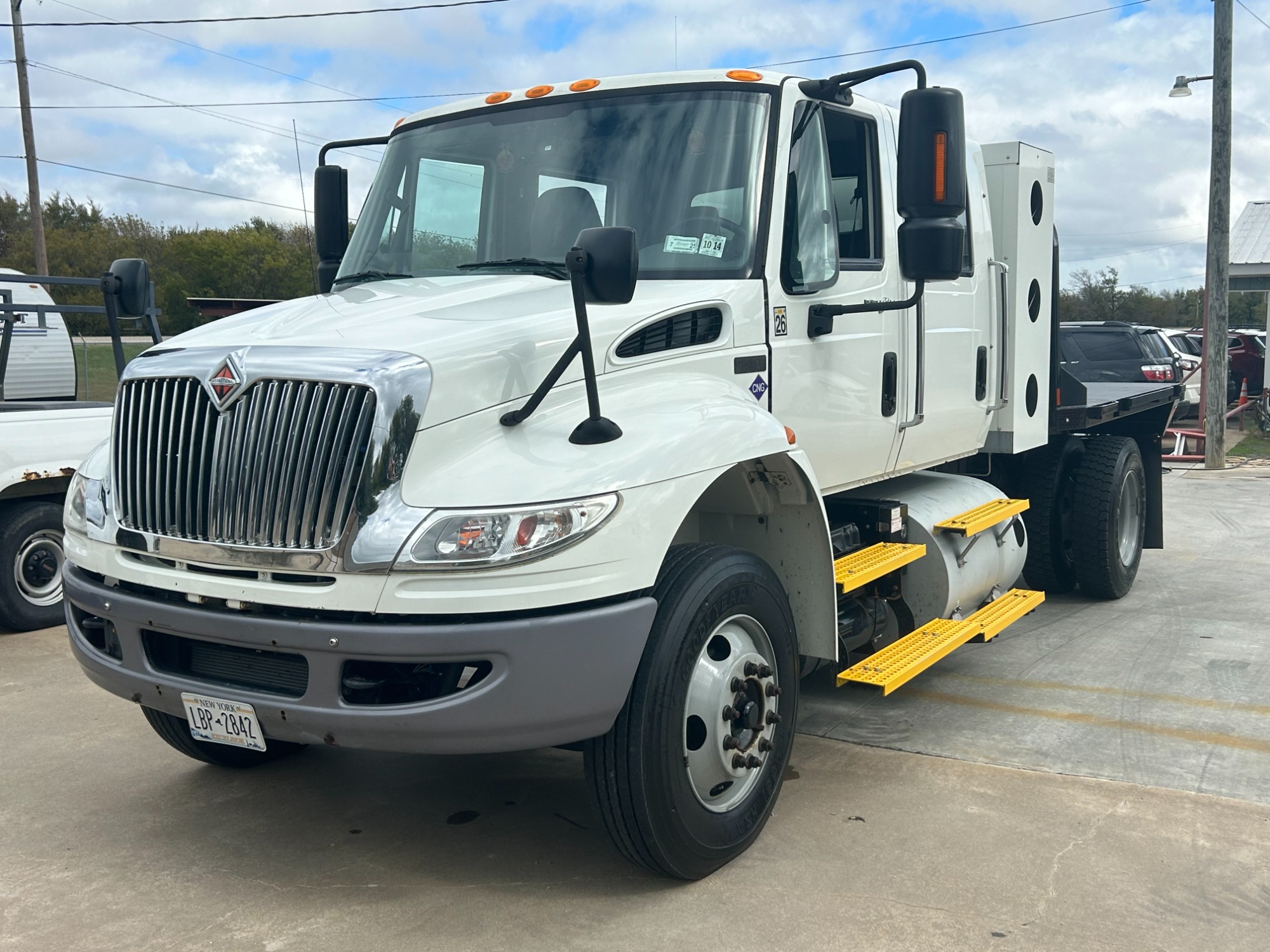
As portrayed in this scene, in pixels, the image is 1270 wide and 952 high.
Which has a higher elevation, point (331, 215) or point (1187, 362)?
point (331, 215)

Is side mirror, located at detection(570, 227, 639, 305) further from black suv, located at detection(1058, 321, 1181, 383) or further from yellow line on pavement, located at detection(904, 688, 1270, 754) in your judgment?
black suv, located at detection(1058, 321, 1181, 383)

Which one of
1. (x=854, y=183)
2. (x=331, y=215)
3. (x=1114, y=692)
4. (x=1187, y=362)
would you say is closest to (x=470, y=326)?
(x=854, y=183)

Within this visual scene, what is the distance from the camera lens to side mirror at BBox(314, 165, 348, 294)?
5.62 m

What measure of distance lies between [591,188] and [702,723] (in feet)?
6.42

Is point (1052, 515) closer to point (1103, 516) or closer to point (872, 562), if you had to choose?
point (1103, 516)

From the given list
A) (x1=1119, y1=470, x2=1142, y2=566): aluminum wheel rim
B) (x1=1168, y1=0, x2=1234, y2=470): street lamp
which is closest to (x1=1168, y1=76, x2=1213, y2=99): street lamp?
(x1=1168, y1=0, x2=1234, y2=470): street lamp

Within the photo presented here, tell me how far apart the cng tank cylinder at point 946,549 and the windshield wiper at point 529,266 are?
78.5 inches

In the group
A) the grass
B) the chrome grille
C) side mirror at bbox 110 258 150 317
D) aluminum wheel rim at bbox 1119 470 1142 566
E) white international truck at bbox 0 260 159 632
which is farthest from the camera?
the grass

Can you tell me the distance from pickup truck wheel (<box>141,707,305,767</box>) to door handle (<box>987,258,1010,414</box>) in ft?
12.9

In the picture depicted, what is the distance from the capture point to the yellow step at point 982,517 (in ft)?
18.7

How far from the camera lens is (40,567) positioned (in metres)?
7.41

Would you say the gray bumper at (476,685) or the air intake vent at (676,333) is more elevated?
the air intake vent at (676,333)

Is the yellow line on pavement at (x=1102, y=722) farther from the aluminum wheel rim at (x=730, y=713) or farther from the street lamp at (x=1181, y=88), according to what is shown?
the street lamp at (x=1181, y=88)

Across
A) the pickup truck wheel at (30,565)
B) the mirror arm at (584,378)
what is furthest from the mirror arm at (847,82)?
the pickup truck wheel at (30,565)
